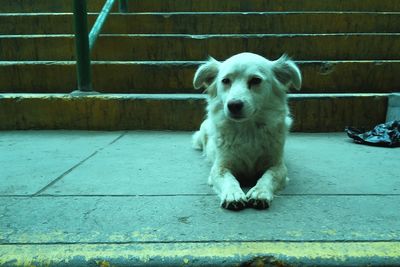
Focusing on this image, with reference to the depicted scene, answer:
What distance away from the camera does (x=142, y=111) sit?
A: 14.1ft

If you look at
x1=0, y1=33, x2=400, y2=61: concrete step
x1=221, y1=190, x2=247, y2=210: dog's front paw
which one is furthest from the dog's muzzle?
x1=0, y1=33, x2=400, y2=61: concrete step

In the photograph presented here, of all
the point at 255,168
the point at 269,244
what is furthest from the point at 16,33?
the point at 269,244

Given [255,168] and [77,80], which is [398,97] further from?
[77,80]

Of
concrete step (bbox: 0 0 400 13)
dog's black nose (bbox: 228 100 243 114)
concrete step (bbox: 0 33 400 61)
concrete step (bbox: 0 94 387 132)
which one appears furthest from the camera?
concrete step (bbox: 0 0 400 13)

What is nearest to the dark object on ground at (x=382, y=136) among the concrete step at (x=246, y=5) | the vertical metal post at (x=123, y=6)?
the concrete step at (x=246, y=5)

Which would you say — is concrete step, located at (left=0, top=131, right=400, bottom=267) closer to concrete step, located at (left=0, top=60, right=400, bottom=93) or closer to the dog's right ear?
the dog's right ear

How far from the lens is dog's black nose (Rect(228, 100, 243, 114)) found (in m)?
2.46

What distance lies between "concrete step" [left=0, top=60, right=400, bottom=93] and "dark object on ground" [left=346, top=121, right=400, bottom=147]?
0.96m

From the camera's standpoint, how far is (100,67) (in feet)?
15.6

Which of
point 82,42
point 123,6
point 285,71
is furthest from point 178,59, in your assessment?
point 285,71

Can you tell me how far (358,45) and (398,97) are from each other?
133 cm

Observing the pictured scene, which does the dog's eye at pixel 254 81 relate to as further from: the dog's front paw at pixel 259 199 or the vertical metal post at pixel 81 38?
the vertical metal post at pixel 81 38

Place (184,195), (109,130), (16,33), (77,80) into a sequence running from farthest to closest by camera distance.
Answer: (16,33) < (77,80) < (109,130) < (184,195)

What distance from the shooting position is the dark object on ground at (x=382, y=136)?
142 inches
